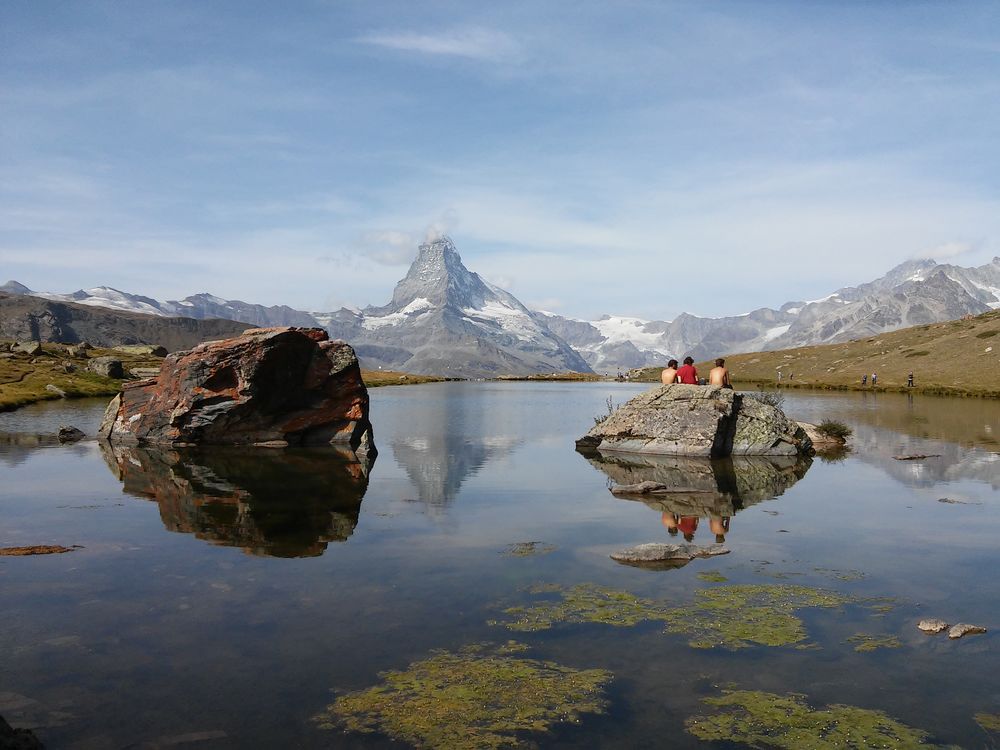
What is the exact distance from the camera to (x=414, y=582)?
2020 centimetres

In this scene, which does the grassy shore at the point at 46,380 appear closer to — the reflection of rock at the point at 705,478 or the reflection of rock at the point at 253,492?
the reflection of rock at the point at 253,492

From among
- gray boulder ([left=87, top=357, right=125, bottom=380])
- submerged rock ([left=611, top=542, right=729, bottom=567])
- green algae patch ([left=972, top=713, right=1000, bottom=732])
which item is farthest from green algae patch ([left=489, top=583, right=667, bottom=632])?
gray boulder ([left=87, top=357, right=125, bottom=380])

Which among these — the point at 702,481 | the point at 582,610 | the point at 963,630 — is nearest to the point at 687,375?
the point at 702,481

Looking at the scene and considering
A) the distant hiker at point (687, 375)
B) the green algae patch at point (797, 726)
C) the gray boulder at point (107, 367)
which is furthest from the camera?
the gray boulder at point (107, 367)

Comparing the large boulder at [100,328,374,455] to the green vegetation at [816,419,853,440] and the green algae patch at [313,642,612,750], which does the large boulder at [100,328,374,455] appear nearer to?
the green vegetation at [816,419,853,440]

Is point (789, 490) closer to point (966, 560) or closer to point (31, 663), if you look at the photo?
point (966, 560)

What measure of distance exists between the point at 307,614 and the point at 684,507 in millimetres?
18000

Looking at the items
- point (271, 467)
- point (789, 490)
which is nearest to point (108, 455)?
point (271, 467)

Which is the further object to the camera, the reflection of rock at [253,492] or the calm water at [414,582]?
the reflection of rock at [253,492]

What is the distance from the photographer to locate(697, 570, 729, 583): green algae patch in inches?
815

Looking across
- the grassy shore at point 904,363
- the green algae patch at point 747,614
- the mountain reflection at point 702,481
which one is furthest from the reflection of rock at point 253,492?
the grassy shore at point 904,363

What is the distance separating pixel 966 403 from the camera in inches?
3637

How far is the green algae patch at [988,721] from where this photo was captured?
1226 cm

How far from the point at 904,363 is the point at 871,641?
5733 inches
